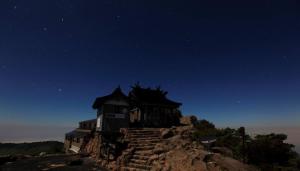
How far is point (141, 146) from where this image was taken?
13734 mm

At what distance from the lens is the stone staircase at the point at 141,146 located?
11339mm

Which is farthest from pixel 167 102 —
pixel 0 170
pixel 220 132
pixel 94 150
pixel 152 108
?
pixel 0 170

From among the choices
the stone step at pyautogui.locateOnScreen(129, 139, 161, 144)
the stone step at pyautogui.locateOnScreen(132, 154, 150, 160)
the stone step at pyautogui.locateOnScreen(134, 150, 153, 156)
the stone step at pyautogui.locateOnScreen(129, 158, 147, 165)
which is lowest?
the stone step at pyautogui.locateOnScreen(129, 158, 147, 165)

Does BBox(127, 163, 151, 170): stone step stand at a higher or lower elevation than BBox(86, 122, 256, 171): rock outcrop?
lower

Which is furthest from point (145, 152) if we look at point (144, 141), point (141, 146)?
point (144, 141)

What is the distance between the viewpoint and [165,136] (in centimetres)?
1550

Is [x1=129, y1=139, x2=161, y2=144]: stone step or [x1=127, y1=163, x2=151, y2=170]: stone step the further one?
[x1=129, y1=139, x2=161, y2=144]: stone step

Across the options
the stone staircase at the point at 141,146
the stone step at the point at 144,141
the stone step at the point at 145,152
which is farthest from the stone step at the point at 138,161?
the stone step at the point at 144,141

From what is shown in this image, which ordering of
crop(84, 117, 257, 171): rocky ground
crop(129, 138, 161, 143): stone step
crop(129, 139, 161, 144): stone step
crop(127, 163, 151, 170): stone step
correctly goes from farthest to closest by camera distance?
1. crop(129, 138, 161, 143): stone step
2. crop(129, 139, 161, 144): stone step
3. crop(127, 163, 151, 170): stone step
4. crop(84, 117, 257, 171): rocky ground

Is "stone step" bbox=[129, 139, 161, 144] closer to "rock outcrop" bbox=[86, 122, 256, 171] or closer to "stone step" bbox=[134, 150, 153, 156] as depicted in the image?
"rock outcrop" bbox=[86, 122, 256, 171]

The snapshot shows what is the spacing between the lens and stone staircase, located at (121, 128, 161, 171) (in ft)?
37.2

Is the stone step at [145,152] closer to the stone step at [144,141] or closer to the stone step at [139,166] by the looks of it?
the stone step at [139,166]

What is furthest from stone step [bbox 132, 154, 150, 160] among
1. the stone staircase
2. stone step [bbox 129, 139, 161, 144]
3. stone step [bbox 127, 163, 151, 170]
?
stone step [bbox 129, 139, 161, 144]

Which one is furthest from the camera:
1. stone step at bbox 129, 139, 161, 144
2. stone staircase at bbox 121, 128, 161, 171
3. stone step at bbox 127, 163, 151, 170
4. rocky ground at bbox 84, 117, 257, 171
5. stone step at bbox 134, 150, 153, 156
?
stone step at bbox 129, 139, 161, 144
